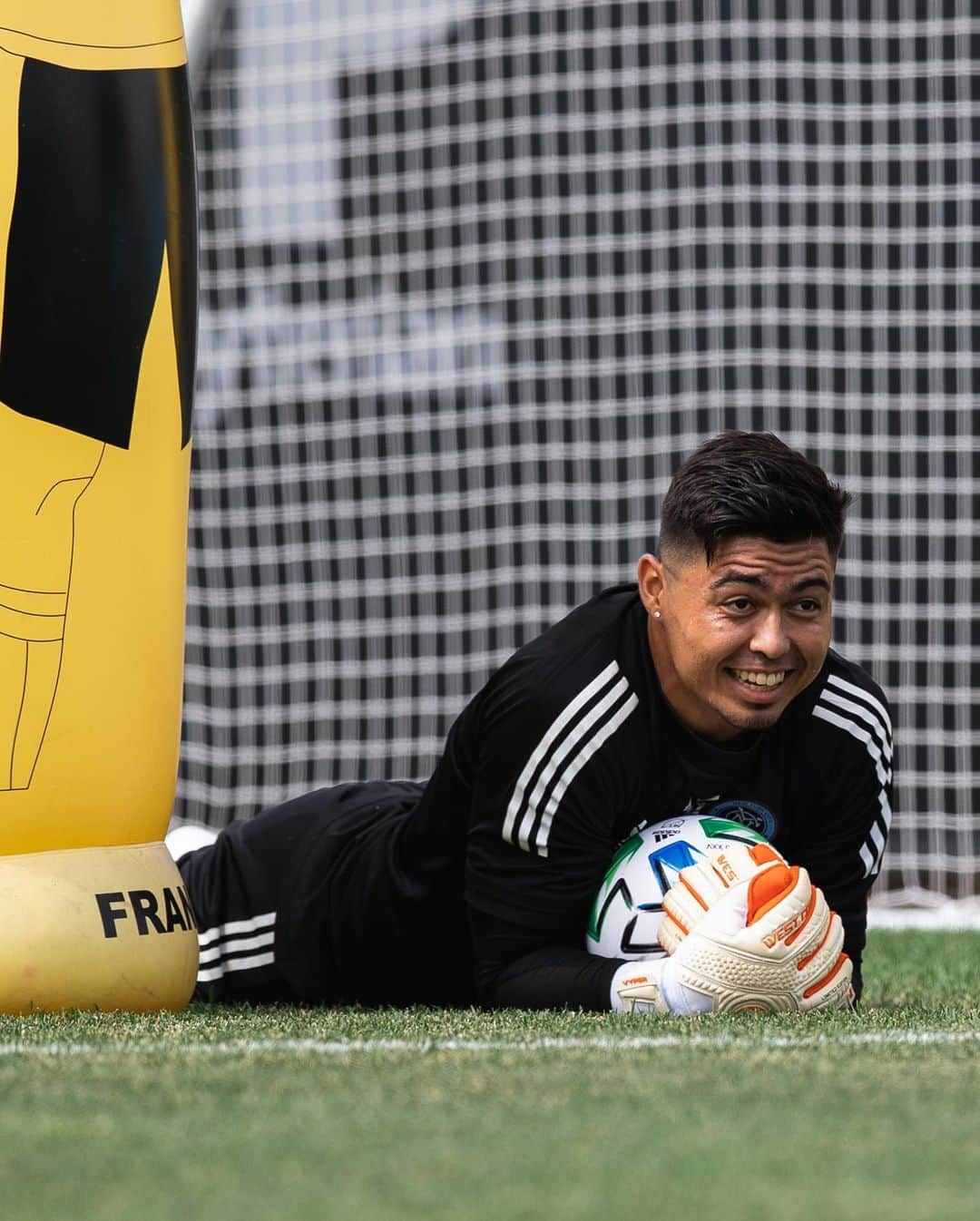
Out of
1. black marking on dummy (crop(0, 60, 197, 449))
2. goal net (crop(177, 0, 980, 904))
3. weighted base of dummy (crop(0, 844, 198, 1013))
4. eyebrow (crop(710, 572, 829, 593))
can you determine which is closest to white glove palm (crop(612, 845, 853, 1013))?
eyebrow (crop(710, 572, 829, 593))

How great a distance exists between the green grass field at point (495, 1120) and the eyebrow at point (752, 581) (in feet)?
2.10

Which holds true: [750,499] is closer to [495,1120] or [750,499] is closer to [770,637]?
[770,637]

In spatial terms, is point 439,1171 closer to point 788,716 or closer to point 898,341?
point 788,716

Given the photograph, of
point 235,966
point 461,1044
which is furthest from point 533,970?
point 235,966

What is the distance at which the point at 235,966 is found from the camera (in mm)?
3500

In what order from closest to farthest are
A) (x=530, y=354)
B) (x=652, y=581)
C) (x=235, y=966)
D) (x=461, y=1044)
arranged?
1. (x=461, y=1044)
2. (x=652, y=581)
3. (x=235, y=966)
4. (x=530, y=354)

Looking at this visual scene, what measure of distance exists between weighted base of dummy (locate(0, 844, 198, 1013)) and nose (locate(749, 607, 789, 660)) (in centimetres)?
100

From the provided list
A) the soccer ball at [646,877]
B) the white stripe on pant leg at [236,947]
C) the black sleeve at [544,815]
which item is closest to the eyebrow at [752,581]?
the black sleeve at [544,815]

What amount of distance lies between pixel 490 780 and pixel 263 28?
5.98 meters

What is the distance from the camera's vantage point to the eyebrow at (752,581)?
2.72m

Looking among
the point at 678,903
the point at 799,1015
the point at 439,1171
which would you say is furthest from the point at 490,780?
the point at 439,1171

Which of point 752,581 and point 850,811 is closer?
point 752,581

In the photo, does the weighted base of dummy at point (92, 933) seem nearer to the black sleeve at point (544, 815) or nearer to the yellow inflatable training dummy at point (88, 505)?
the yellow inflatable training dummy at point (88, 505)

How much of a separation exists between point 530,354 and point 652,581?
203 inches
